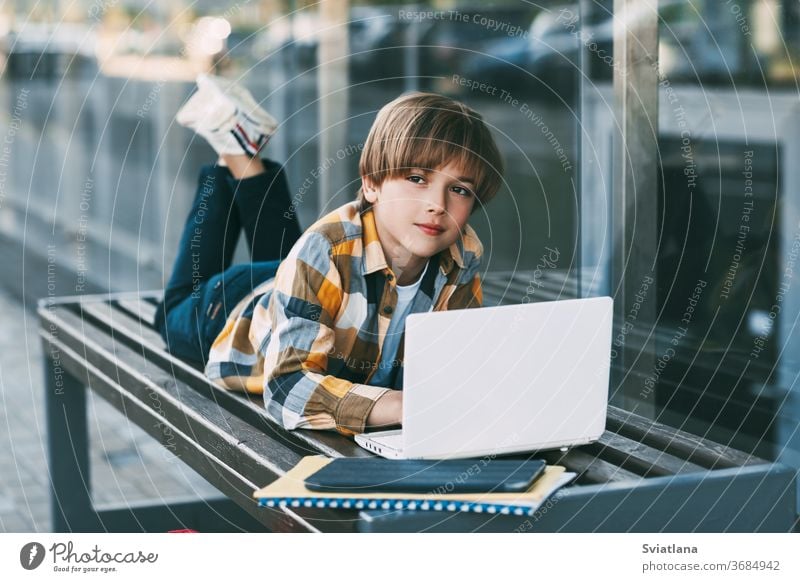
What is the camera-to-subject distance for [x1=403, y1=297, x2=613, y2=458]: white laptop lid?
102 centimetres

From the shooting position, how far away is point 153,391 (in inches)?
55.5

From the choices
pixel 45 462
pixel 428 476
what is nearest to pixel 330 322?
pixel 428 476

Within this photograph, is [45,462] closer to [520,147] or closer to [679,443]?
[679,443]

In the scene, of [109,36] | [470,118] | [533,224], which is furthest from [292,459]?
[109,36]

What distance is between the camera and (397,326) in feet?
4.41

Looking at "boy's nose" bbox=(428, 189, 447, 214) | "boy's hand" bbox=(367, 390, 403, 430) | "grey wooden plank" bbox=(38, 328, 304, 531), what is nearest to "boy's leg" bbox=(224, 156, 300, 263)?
"grey wooden plank" bbox=(38, 328, 304, 531)

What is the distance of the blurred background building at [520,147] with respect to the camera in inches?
67.4

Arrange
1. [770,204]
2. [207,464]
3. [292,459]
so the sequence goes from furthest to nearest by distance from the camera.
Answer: [770,204] → [207,464] → [292,459]

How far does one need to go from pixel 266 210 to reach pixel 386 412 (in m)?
0.70

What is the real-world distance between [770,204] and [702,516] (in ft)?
2.45

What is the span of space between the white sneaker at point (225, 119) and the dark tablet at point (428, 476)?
2.60 feet

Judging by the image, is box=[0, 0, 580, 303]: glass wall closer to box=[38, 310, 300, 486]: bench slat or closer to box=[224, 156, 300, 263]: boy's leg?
box=[224, 156, 300, 263]: boy's leg
